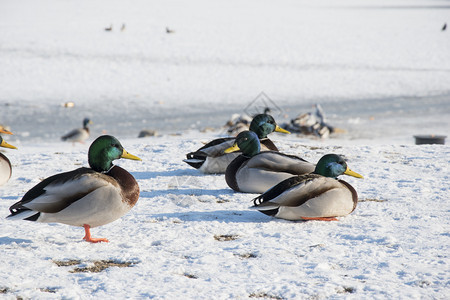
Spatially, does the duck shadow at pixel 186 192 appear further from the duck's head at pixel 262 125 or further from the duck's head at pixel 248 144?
the duck's head at pixel 262 125

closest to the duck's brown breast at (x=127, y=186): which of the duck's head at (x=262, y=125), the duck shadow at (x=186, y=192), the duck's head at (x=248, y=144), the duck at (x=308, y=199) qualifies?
the duck at (x=308, y=199)

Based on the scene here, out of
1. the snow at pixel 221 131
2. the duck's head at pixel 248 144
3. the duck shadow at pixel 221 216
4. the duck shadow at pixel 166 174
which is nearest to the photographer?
the snow at pixel 221 131

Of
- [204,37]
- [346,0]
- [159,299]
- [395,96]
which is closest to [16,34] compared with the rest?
[204,37]

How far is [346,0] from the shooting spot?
44531mm

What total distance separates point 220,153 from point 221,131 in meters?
5.29

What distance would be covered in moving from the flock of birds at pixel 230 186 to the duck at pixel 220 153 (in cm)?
37

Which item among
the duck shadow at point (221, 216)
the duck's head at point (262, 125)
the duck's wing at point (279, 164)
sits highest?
the duck's head at point (262, 125)

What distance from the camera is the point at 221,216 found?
465 centimetres

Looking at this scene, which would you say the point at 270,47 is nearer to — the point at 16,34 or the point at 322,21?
the point at 322,21

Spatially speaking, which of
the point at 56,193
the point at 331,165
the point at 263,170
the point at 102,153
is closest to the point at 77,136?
the point at 263,170

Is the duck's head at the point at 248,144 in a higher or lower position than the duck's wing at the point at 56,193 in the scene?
higher

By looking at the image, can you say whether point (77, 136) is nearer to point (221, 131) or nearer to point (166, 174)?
point (221, 131)

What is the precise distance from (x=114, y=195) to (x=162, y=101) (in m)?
12.4

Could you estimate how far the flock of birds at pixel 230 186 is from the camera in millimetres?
3781
